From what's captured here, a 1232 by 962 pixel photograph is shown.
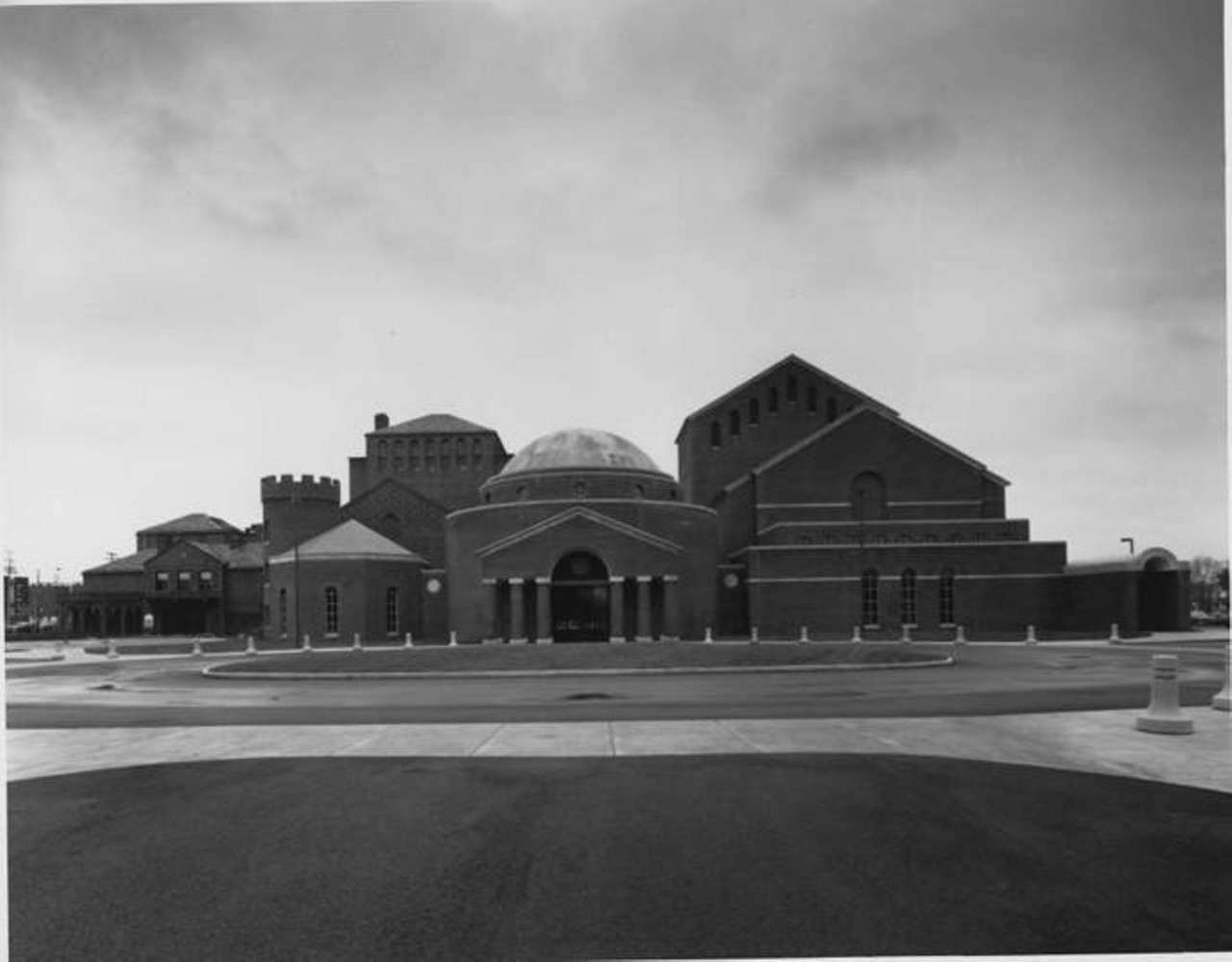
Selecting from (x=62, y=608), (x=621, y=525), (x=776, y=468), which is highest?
(x=776, y=468)

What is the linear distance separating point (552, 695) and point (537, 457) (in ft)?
115

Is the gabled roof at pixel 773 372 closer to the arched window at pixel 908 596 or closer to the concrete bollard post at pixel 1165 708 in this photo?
the arched window at pixel 908 596

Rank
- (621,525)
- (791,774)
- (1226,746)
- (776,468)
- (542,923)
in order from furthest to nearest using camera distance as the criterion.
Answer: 1. (776,468)
2. (621,525)
3. (1226,746)
4. (791,774)
5. (542,923)

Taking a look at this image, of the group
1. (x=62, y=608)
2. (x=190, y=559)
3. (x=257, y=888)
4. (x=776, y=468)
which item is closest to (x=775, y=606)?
(x=776, y=468)

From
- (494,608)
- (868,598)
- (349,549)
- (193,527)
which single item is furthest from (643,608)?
(193,527)

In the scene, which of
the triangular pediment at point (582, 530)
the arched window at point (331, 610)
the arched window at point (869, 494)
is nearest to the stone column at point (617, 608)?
the triangular pediment at point (582, 530)

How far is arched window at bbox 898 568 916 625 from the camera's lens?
49594mm

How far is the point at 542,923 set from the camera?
586 cm

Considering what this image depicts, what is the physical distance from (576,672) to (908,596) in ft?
95.3

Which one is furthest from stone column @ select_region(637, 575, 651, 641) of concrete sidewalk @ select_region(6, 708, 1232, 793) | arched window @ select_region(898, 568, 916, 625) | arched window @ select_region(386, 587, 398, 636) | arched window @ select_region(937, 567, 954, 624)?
concrete sidewalk @ select_region(6, 708, 1232, 793)

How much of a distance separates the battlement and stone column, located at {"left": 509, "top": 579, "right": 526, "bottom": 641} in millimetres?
22239

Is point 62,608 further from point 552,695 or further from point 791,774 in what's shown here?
point 791,774

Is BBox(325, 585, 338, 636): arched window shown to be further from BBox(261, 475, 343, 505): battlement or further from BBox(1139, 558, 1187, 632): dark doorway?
BBox(1139, 558, 1187, 632): dark doorway

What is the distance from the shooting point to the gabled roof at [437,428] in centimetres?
7400
